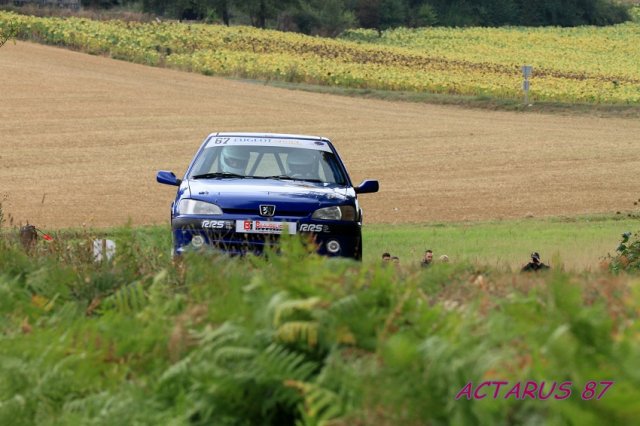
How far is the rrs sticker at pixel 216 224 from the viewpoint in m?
12.6

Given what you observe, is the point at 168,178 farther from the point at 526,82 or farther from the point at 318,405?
the point at 526,82

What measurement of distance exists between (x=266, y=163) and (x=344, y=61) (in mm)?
56816

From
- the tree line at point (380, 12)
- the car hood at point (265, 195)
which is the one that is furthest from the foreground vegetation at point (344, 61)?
the car hood at point (265, 195)

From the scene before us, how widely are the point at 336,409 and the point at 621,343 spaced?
2.83ft

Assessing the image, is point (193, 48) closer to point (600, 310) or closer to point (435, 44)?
point (435, 44)

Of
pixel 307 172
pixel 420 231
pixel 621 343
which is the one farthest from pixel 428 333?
pixel 420 231

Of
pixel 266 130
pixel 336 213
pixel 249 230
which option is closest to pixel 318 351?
pixel 249 230

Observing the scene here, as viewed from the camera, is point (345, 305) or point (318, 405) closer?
point (318, 405)

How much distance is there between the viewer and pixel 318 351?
4.62 meters

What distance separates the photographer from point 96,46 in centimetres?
6738

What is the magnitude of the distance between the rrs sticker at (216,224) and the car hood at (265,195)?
0.47 ft

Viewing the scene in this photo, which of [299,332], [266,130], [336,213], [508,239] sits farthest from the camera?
[266,130]

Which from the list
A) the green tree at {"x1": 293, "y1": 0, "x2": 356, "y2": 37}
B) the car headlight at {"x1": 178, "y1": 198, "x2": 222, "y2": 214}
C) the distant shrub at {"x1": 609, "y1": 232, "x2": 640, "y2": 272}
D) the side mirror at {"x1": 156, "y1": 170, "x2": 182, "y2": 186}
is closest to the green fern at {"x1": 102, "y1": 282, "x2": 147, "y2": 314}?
the car headlight at {"x1": 178, "y1": 198, "x2": 222, "y2": 214}

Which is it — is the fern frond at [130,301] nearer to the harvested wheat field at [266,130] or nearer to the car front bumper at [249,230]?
the car front bumper at [249,230]
